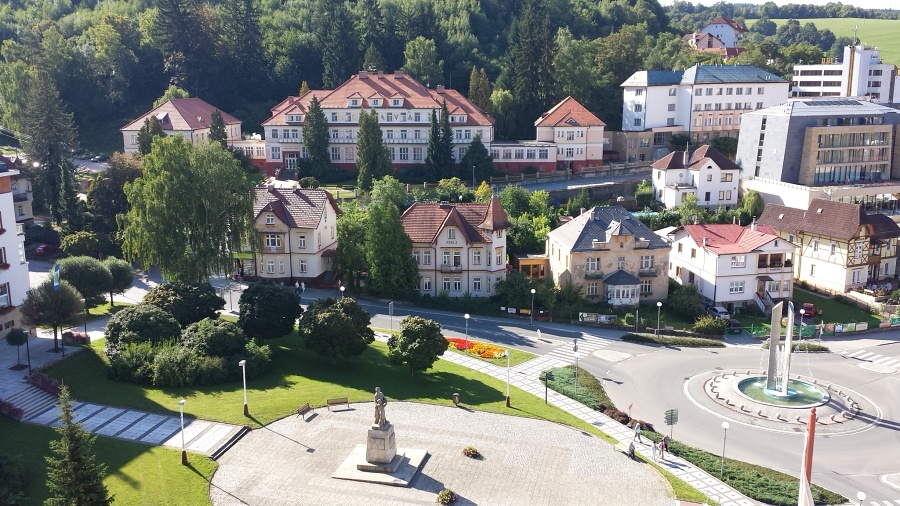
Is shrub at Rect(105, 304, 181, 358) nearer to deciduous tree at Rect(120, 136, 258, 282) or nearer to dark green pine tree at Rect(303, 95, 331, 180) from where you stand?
deciduous tree at Rect(120, 136, 258, 282)

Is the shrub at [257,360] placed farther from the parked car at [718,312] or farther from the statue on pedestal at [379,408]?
the parked car at [718,312]

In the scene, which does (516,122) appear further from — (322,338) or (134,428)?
(134,428)

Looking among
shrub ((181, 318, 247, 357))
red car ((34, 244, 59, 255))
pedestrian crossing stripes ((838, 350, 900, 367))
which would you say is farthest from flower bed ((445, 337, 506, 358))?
red car ((34, 244, 59, 255))

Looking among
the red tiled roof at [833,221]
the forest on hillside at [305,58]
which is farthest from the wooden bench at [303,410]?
the forest on hillside at [305,58]

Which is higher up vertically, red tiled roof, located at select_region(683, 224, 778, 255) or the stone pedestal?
red tiled roof, located at select_region(683, 224, 778, 255)

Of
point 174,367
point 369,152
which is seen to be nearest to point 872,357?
point 174,367

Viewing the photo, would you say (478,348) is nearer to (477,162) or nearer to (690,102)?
(477,162)
